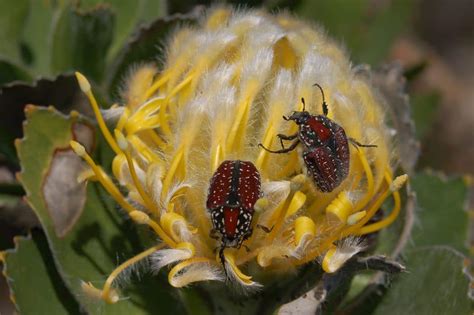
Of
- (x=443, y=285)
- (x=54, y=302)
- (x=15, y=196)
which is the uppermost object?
(x=443, y=285)

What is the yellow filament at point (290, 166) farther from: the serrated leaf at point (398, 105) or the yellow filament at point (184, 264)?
the serrated leaf at point (398, 105)

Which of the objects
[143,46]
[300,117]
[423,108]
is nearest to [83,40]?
[143,46]

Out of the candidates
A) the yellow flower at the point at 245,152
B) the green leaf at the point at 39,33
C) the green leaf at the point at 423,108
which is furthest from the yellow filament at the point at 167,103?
the green leaf at the point at 423,108

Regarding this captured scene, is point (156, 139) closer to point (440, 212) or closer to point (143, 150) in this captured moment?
point (143, 150)

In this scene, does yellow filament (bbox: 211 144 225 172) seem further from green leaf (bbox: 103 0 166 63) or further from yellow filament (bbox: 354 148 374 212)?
green leaf (bbox: 103 0 166 63)

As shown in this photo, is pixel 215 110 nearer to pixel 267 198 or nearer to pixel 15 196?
pixel 267 198

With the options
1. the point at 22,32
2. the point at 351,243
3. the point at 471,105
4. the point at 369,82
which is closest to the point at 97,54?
the point at 22,32

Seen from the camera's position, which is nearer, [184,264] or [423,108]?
[184,264]
